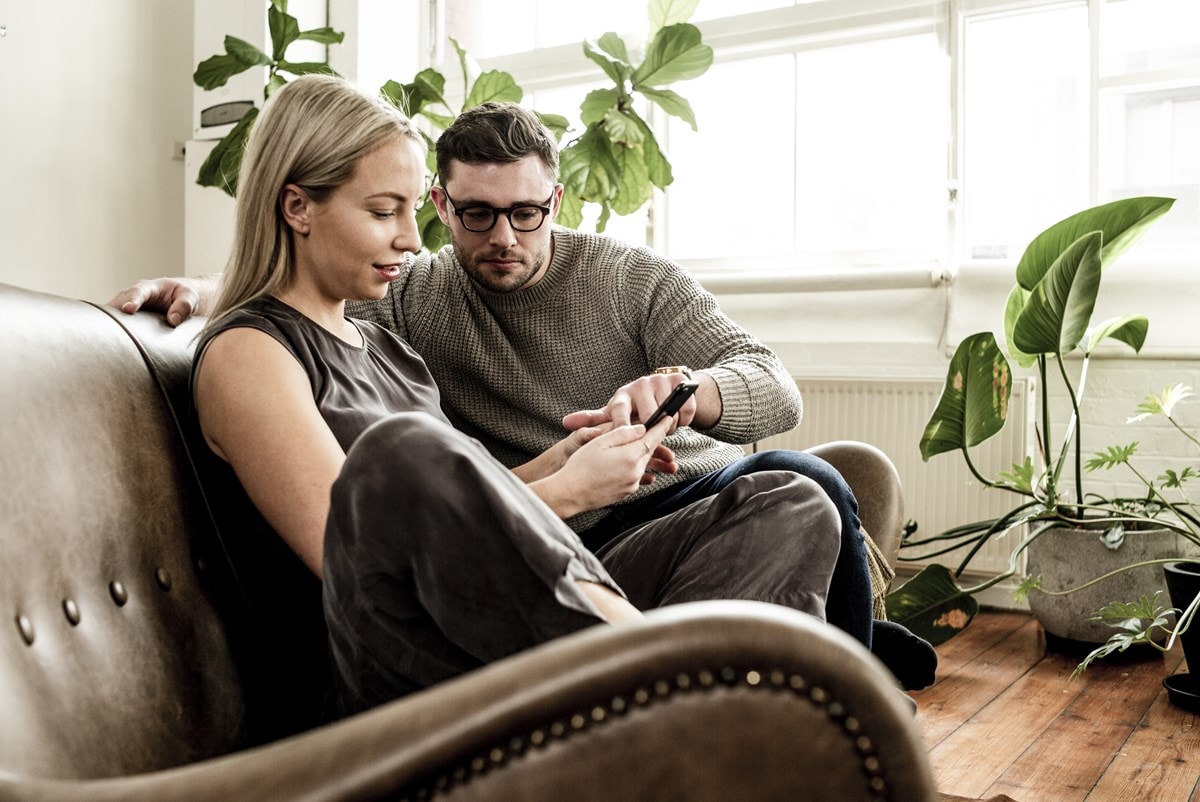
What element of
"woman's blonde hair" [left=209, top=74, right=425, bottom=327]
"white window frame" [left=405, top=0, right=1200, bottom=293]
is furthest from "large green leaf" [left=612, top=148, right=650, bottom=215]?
"woman's blonde hair" [left=209, top=74, right=425, bottom=327]

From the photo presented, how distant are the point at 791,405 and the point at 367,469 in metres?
1.11

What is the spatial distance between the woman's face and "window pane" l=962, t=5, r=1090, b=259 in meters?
2.50

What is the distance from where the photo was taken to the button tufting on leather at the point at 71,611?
929mm

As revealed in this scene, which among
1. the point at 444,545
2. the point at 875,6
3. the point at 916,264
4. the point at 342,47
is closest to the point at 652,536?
the point at 444,545

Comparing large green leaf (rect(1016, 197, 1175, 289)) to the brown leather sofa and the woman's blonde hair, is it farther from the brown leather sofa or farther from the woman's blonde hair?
the brown leather sofa

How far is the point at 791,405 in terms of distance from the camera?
1809mm

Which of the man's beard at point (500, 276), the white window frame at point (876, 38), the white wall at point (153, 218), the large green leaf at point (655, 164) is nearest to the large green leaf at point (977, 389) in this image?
the white wall at point (153, 218)

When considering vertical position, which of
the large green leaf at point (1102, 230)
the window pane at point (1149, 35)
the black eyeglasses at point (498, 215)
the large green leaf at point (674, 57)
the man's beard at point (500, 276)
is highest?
the window pane at point (1149, 35)

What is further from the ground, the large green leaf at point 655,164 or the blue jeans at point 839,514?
the large green leaf at point 655,164

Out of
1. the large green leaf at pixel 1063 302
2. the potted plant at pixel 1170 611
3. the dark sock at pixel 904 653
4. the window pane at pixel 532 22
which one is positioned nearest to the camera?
the dark sock at pixel 904 653

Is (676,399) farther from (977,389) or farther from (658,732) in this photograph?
(977,389)

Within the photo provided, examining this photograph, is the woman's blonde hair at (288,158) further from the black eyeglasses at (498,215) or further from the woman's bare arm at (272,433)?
the black eyeglasses at (498,215)

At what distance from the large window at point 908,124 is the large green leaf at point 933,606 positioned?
1.19 meters

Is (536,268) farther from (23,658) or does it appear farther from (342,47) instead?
(342,47)
